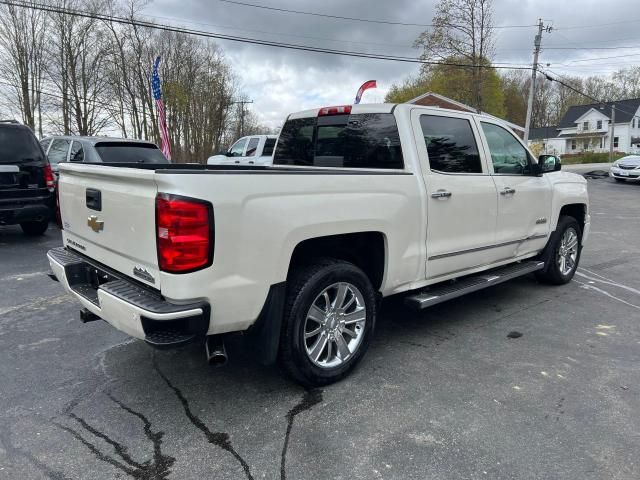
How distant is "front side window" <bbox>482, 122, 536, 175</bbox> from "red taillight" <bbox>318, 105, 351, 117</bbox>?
1393 mm

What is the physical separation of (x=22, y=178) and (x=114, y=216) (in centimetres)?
604

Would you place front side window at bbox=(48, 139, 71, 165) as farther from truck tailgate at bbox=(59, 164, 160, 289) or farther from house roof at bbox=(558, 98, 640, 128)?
house roof at bbox=(558, 98, 640, 128)

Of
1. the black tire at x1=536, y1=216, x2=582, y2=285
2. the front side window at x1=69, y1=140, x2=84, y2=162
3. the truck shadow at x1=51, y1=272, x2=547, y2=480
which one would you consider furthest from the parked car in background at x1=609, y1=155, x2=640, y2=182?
the front side window at x1=69, y1=140, x2=84, y2=162

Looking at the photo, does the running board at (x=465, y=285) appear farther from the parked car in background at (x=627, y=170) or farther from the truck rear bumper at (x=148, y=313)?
the parked car in background at (x=627, y=170)

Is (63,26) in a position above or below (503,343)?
above

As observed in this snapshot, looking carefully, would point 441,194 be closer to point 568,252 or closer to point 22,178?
point 568,252

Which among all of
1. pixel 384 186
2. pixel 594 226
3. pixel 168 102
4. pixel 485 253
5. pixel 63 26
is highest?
pixel 63 26

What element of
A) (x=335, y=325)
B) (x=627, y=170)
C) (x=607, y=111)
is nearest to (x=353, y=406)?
(x=335, y=325)

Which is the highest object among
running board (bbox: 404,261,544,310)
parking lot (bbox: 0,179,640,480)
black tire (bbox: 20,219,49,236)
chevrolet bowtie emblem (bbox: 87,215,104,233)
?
chevrolet bowtie emblem (bbox: 87,215,104,233)

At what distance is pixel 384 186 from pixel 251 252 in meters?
1.22

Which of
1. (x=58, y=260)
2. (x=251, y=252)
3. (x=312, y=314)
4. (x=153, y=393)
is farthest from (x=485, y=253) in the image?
(x=58, y=260)

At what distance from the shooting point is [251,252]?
2.72 m

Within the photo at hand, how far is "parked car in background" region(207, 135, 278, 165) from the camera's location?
1572 cm

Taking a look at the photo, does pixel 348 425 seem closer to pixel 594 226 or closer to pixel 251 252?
pixel 251 252
